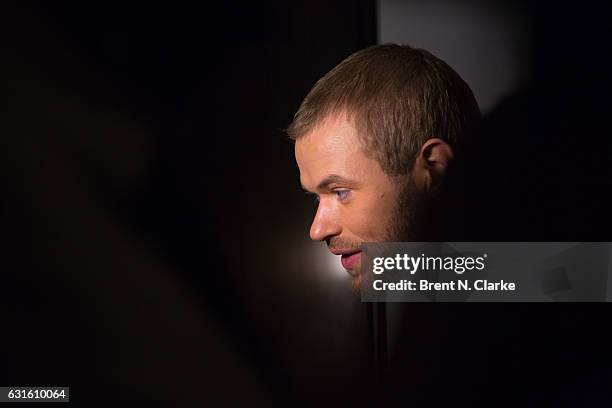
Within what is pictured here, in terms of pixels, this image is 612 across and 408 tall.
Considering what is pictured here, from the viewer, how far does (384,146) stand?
628mm

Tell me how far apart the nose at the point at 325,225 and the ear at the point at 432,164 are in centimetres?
10

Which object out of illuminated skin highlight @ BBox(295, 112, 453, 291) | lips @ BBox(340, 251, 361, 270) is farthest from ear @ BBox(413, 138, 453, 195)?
lips @ BBox(340, 251, 361, 270)

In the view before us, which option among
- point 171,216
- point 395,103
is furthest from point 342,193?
point 171,216

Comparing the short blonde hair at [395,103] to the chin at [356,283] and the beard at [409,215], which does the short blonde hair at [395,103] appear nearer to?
the beard at [409,215]

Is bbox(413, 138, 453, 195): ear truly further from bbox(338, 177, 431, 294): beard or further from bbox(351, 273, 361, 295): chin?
bbox(351, 273, 361, 295): chin

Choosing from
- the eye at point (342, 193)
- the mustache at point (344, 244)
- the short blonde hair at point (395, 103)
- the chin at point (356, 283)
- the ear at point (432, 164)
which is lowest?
the chin at point (356, 283)

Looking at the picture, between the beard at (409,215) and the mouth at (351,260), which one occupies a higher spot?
the beard at (409,215)

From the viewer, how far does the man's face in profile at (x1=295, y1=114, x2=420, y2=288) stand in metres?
0.63

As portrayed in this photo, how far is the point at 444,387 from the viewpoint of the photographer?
2.31 ft

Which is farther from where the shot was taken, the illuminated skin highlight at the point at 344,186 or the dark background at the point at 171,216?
the dark background at the point at 171,216

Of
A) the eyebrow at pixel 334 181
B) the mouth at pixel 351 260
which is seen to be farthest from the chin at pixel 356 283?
the eyebrow at pixel 334 181

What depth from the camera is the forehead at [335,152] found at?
62 cm

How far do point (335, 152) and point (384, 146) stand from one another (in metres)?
0.05

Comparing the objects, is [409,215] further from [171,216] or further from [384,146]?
[171,216]
